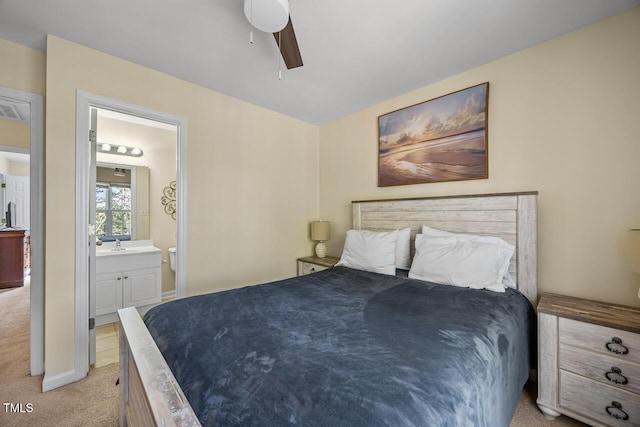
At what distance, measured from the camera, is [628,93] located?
166 cm

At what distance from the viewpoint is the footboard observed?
27.0 inches

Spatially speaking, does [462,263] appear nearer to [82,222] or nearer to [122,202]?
[82,222]

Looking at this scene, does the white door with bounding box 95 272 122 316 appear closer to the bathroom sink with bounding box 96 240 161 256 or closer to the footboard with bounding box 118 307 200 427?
the bathroom sink with bounding box 96 240 161 256

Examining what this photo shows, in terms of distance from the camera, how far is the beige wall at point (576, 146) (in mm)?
1672

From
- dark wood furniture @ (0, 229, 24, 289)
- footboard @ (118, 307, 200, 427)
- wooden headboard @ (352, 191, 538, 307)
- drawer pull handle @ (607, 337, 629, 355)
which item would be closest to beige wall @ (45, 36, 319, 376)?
footboard @ (118, 307, 200, 427)

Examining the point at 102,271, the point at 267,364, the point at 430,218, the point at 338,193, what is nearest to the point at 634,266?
the point at 430,218

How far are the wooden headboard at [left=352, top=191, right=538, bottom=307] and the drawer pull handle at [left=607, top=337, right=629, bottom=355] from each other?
509 mm

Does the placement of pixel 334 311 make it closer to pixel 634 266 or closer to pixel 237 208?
pixel 634 266

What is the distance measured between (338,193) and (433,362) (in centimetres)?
276

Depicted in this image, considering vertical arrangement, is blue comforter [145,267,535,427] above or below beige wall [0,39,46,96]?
below

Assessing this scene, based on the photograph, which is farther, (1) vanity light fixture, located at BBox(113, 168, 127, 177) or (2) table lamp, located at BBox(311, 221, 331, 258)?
(1) vanity light fixture, located at BBox(113, 168, 127, 177)

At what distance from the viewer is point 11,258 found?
14.4 ft

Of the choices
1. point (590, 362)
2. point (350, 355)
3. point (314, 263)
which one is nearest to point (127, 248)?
point (314, 263)

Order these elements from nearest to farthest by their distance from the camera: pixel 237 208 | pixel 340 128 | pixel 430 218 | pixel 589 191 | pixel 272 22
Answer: pixel 272 22 < pixel 589 191 < pixel 430 218 < pixel 237 208 < pixel 340 128
